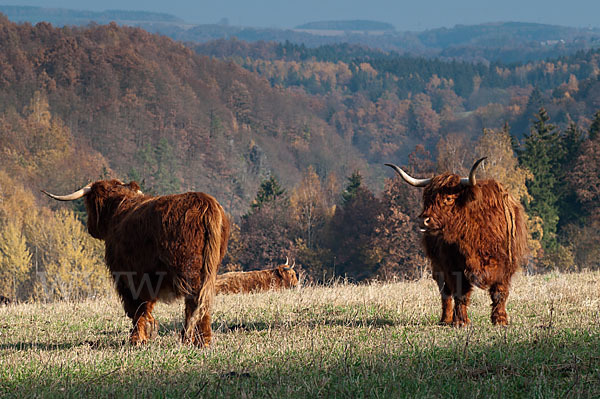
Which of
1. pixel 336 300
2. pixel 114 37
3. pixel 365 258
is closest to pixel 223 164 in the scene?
pixel 114 37

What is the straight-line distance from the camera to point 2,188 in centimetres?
8606

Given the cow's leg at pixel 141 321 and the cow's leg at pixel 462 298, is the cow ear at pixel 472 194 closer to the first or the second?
the cow's leg at pixel 462 298

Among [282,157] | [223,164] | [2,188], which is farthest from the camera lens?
[282,157]

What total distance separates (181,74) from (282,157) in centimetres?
3184

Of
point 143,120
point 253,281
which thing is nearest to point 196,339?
point 253,281

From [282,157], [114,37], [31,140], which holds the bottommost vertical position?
[282,157]

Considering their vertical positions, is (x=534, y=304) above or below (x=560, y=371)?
below

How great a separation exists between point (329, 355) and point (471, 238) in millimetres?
2359

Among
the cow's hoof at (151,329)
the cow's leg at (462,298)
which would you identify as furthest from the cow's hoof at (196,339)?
the cow's leg at (462,298)

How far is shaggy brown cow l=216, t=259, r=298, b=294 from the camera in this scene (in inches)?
632

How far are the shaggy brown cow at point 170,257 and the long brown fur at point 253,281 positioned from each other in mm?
8196

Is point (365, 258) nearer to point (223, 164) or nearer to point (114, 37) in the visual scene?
point (223, 164)

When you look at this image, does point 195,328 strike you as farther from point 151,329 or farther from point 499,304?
point 499,304

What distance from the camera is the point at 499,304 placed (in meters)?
7.34
